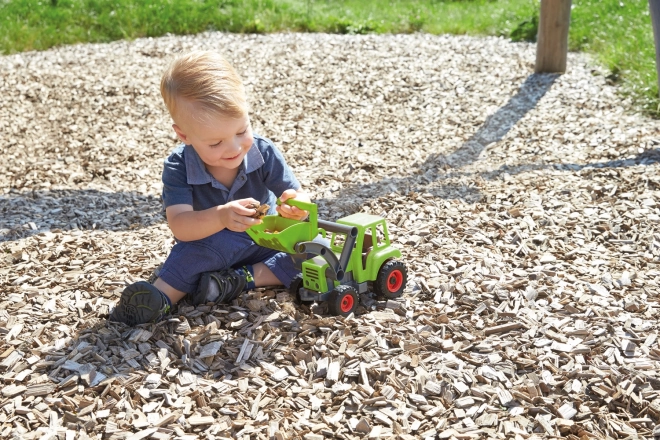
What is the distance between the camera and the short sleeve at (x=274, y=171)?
12.1ft

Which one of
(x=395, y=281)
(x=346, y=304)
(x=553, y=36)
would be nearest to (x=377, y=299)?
(x=395, y=281)

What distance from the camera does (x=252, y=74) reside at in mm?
8500

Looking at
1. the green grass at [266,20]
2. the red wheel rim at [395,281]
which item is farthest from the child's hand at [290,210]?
the green grass at [266,20]

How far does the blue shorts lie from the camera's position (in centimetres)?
349

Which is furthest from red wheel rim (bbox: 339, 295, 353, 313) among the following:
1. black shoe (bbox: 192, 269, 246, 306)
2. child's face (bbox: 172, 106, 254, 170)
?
child's face (bbox: 172, 106, 254, 170)

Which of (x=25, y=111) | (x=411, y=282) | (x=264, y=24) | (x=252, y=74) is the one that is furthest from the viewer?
(x=264, y=24)

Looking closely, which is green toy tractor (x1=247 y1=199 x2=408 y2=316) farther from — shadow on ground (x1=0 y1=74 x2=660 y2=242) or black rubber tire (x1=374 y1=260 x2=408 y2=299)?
shadow on ground (x1=0 y1=74 x2=660 y2=242)

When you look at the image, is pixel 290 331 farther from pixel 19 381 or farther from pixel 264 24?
pixel 264 24

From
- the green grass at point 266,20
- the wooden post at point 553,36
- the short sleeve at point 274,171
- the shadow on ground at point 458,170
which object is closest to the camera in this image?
the short sleeve at point 274,171

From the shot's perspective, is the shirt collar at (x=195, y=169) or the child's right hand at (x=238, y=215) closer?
the child's right hand at (x=238, y=215)

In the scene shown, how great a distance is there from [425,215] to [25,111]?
470cm

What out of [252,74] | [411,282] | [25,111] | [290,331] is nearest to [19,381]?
[290,331]

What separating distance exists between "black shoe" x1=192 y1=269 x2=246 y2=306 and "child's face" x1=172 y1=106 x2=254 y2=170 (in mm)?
518

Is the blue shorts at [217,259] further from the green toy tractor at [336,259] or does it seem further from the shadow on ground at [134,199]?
the shadow on ground at [134,199]
